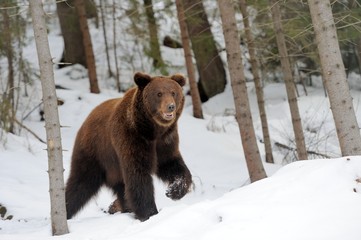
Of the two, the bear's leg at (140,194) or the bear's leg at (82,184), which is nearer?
the bear's leg at (140,194)

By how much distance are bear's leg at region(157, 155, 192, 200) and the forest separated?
0.67 ft

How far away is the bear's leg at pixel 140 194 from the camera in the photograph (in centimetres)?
638

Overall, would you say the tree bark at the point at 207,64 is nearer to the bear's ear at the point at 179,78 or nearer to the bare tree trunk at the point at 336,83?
the bear's ear at the point at 179,78

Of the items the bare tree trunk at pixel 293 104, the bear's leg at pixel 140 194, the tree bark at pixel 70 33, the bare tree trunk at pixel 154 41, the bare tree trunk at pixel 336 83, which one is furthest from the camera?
the tree bark at pixel 70 33

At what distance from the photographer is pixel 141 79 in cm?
658

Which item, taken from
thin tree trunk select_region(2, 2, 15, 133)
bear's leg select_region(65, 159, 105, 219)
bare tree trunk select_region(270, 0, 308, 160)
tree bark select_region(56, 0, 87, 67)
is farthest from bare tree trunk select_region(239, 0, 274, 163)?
tree bark select_region(56, 0, 87, 67)

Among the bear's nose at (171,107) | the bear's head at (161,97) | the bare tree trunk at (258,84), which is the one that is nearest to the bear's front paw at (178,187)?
the bear's head at (161,97)

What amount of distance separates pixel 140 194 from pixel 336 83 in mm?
2704

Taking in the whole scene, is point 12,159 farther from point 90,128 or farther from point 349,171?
point 349,171

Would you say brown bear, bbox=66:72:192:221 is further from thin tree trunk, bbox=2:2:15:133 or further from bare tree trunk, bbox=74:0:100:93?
bare tree trunk, bbox=74:0:100:93

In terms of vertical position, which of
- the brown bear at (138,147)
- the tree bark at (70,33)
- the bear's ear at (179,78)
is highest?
the tree bark at (70,33)

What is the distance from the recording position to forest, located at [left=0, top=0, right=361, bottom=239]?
3.85 metres

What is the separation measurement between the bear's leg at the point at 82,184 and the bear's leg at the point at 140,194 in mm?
1037

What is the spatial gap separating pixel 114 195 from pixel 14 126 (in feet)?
18.2
